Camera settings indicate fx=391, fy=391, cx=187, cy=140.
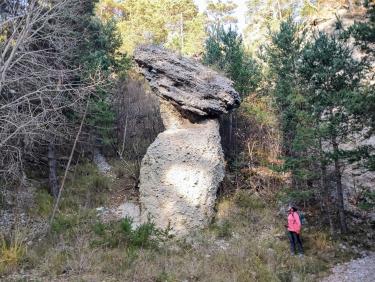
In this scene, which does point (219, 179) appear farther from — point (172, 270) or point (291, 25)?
point (291, 25)

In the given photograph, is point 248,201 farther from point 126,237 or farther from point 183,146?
point 126,237

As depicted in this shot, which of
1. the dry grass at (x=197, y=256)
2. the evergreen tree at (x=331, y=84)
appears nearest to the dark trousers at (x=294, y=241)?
the dry grass at (x=197, y=256)

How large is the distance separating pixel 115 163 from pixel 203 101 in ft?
18.3

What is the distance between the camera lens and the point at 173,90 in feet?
48.7

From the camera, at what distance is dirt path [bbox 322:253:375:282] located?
32.7 feet

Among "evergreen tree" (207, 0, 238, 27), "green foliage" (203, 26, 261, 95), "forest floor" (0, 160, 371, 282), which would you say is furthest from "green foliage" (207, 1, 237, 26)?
"forest floor" (0, 160, 371, 282)

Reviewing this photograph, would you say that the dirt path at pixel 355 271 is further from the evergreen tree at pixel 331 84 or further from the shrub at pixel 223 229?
the shrub at pixel 223 229

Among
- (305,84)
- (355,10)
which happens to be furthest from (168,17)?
(305,84)

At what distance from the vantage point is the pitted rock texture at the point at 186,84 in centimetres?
1467

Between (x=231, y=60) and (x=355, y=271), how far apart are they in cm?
1129

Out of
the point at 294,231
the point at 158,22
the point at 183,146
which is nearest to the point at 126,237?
the point at 183,146

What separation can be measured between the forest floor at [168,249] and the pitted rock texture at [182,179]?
2.30ft

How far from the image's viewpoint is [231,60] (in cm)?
1870

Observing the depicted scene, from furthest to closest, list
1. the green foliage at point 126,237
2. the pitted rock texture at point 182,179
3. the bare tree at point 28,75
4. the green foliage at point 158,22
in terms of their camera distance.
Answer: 1. the green foliage at point 158,22
2. the pitted rock texture at point 182,179
3. the green foliage at point 126,237
4. the bare tree at point 28,75
